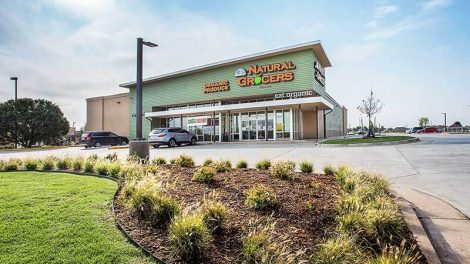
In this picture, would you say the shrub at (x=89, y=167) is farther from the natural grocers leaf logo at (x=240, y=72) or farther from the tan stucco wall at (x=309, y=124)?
the tan stucco wall at (x=309, y=124)

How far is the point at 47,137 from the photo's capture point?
34812mm

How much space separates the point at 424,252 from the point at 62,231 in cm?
418

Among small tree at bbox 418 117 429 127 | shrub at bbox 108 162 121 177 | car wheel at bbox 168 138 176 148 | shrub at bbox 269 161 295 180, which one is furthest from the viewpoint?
small tree at bbox 418 117 429 127

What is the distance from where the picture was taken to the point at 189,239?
9.78 ft

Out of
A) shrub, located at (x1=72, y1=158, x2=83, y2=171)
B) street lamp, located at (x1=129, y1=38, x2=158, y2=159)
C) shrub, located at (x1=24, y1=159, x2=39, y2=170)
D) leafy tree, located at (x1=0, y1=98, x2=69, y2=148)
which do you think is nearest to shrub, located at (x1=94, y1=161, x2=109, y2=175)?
shrub, located at (x1=72, y1=158, x2=83, y2=171)

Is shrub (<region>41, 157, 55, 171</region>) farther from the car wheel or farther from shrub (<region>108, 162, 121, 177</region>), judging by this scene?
the car wheel

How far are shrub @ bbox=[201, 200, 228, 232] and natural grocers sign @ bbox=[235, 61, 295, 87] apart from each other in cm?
2616

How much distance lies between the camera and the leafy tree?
32062 mm

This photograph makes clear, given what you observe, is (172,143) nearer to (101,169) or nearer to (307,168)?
(101,169)

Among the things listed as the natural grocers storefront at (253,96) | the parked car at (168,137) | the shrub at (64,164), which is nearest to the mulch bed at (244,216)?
the shrub at (64,164)

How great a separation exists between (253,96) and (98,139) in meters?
16.8

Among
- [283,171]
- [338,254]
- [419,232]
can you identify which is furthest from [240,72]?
[338,254]

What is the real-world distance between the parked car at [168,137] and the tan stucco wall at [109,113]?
65.2ft

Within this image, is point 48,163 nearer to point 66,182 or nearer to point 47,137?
point 66,182
